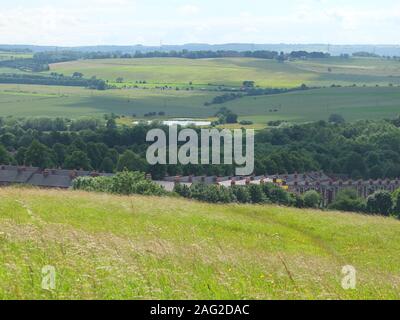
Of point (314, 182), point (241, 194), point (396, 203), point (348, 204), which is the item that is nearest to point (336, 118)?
point (314, 182)

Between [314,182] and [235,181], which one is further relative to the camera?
[314,182]

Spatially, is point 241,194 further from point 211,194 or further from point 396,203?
point 396,203

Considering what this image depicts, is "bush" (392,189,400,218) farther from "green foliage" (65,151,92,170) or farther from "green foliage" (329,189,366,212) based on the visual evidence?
"green foliage" (65,151,92,170)

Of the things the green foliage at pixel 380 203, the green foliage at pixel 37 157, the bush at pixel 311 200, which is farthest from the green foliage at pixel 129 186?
the green foliage at pixel 37 157

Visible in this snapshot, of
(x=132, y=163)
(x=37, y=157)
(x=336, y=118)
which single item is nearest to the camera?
(x=132, y=163)

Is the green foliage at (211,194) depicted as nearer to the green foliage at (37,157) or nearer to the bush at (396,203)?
the bush at (396,203)
